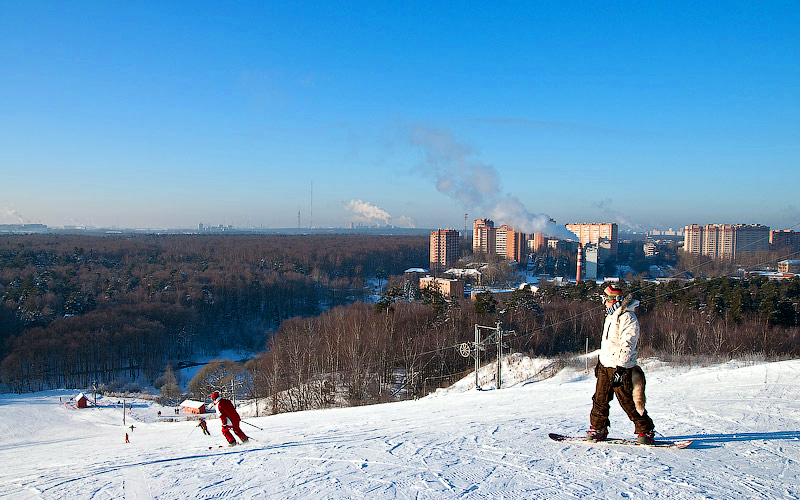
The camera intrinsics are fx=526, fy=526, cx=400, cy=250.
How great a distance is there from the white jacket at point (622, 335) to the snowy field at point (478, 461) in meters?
0.72

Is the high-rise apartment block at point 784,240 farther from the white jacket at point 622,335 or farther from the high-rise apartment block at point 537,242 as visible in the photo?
the white jacket at point 622,335

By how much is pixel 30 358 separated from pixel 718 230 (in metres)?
84.5

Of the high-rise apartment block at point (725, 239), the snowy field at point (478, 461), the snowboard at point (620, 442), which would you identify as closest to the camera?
the snowy field at point (478, 461)

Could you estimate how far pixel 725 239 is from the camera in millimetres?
77812

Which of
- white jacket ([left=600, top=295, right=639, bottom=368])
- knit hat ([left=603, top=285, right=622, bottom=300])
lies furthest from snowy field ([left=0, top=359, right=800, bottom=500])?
knit hat ([left=603, top=285, right=622, bottom=300])

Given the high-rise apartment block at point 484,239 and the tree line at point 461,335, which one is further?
the high-rise apartment block at point 484,239

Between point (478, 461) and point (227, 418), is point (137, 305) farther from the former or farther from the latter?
point (478, 461)

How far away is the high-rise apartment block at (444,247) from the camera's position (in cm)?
8288

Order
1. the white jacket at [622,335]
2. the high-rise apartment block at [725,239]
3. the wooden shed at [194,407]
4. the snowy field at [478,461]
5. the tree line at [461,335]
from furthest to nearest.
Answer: the high-rise apartment block at [725,239], the wooden shed at [194,407], the tree line at [461,335], the white jacket at [622,335], the snowy field at [478,461]

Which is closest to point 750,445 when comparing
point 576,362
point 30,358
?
point 576,362

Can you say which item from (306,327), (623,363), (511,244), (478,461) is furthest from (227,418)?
(511,244)

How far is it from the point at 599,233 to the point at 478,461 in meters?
84.7

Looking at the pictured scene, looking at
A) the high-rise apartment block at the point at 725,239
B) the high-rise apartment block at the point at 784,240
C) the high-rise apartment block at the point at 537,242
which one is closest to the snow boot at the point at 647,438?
the high-rise apartment block at the point at 784,240

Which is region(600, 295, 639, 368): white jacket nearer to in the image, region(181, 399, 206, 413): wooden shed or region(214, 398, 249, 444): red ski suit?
region(214, 398, 249, 444): red ski suit
